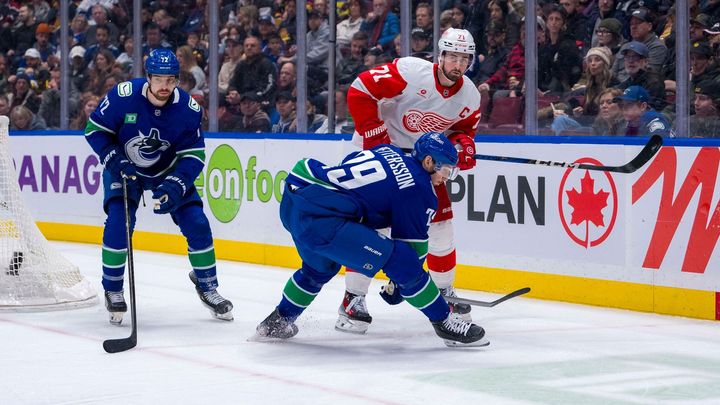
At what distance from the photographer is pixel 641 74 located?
595 cm

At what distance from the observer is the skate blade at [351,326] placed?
473 cm

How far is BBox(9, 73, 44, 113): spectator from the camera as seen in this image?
10148mm

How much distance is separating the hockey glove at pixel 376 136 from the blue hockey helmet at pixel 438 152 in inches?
26.4

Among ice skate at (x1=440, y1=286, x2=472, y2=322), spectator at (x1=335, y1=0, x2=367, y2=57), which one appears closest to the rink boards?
spectator at (x1=335, y1=0, x2=367, y2=57)

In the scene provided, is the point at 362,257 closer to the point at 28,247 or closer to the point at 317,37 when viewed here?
the point at 28,247

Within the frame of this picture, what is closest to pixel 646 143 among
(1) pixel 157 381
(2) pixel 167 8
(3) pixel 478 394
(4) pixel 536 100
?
(4) pixel 536 100

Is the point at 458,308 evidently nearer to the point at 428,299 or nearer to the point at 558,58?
the point at 428,299

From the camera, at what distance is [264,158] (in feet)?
24.7

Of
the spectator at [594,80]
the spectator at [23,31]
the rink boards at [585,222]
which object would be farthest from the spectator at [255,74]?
the spectator at [23,31]

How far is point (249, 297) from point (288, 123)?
2298 mm

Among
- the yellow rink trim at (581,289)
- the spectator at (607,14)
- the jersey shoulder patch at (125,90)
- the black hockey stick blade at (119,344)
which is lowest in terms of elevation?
the yellow rink trim at (581,289)

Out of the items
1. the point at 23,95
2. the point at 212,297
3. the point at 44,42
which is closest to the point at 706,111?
the point at 212,297

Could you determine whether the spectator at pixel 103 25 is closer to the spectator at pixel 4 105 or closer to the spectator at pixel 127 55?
the spectator at pixel 127 55

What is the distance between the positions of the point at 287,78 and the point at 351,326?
3616 millimetres
